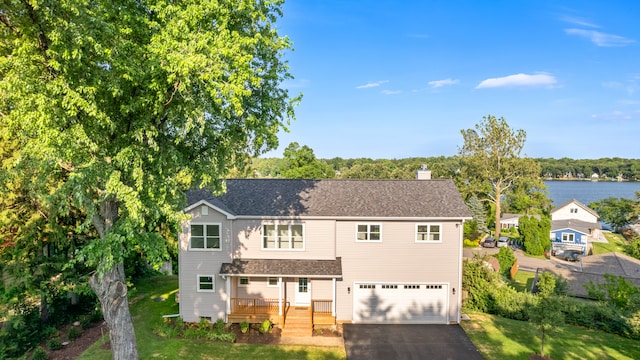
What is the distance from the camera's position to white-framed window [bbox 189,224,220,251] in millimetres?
16984

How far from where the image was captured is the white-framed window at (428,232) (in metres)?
17.0

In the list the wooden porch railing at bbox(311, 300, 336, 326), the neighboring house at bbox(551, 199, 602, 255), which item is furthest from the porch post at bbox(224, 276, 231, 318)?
the neighboring house at bbox(551, 199, 602, 255)

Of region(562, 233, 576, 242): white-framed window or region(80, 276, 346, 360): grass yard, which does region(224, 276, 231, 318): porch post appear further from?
region(562, 233, 576, 242): white-framed window

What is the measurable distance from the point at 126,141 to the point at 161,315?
37.1ft

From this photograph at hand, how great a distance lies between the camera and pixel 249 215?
16984mm

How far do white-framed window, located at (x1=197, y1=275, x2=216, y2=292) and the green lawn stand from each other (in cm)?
4167

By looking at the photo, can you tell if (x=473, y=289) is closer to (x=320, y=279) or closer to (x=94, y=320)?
(x=320, y=279)

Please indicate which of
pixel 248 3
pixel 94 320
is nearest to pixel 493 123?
pixel 248 3

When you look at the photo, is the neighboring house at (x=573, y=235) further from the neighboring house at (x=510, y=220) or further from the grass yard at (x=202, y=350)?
the grass yard at (x=202, y=350)

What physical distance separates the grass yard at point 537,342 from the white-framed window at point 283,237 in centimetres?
918

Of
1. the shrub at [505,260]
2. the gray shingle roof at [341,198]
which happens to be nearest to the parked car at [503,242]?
the shrub at [505,260]

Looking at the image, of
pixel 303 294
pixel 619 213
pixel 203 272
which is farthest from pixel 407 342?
pixel 619 213

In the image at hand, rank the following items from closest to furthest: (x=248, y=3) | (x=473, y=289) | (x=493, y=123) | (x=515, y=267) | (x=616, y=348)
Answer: (x=248, y=3)
(x=616, y=348)
(x=473, y=289)
(x=515, y=267)
(x=493, y=123)

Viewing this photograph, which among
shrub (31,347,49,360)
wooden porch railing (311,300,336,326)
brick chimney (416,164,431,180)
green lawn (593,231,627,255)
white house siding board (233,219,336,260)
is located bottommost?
green lawn (593,231,627,255)
